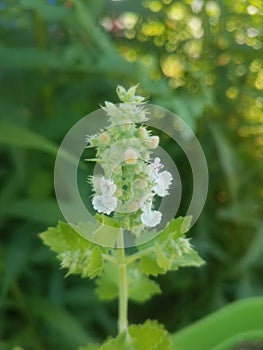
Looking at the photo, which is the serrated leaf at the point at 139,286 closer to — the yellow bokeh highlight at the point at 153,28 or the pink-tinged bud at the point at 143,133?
the pink-tinged bud at the point at 143,133

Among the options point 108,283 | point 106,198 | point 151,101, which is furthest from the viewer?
point 151,101

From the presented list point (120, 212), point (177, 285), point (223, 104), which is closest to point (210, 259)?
point (177, 285)

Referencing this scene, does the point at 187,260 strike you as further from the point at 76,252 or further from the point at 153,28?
the point at 153,28

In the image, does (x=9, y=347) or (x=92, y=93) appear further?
(x=92, y=93)

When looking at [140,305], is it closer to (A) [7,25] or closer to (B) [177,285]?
(B) [177,285]

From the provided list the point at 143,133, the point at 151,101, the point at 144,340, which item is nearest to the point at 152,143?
the point at 143,133

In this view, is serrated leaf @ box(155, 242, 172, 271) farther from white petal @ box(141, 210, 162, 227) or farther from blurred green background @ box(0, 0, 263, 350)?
blurred green background @ box(0, 0, 263, 350)

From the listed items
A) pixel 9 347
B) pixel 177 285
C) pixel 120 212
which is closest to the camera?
pixel 120 212
